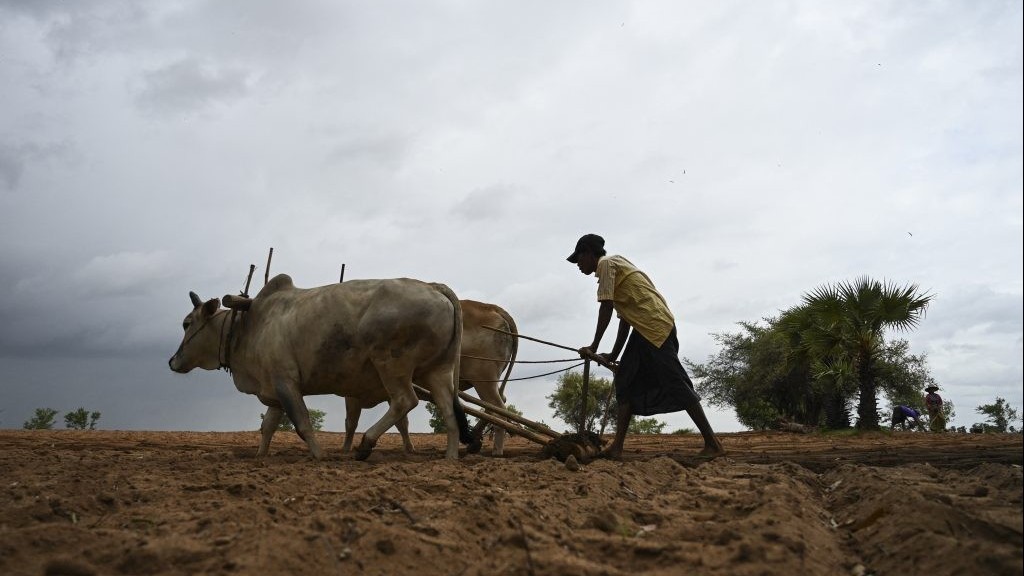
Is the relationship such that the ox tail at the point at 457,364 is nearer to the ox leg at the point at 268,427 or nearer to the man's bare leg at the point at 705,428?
the ox leg at the point at 268,427

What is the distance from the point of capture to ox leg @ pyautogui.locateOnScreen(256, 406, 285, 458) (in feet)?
25.1

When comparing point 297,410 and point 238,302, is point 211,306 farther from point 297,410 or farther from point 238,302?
point 297,410

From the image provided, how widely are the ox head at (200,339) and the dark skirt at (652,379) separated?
14.1 feet

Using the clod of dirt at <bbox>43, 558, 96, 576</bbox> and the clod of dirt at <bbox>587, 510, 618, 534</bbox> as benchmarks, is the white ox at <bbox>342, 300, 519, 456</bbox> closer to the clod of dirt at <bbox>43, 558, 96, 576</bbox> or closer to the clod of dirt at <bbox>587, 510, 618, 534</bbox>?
the clod of dirt at <bbox>587, 510, 618, 534</bbox>

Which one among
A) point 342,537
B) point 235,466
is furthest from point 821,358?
point 342,537

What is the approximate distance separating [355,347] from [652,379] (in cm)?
273

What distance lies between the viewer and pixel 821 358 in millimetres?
16125

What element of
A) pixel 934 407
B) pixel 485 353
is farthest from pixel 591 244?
pixel 934 407

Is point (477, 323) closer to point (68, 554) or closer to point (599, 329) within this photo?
point (599, 329)

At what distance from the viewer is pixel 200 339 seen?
8594mm

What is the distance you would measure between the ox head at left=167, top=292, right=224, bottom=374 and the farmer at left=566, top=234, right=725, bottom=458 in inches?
159

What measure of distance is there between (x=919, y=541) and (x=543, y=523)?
155 cm

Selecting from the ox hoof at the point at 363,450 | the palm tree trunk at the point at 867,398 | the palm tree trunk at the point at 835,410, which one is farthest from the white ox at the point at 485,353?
the palm tree trunk at the point at 835,410

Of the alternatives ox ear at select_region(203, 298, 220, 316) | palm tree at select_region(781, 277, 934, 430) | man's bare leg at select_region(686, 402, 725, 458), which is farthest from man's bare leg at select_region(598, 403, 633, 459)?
palm tree at select_region(781, 277, 934, 430)
